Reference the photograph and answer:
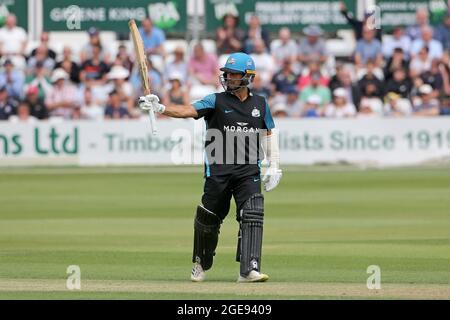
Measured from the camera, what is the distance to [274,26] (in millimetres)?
27016

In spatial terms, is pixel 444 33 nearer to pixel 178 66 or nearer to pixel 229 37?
pixel 229 37

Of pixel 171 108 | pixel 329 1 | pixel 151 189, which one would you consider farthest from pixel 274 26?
pixel 171 108

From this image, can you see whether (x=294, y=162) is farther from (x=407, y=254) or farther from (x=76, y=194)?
(x=407, y=254)

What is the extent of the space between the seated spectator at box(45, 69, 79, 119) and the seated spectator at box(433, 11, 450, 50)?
7.57 meters

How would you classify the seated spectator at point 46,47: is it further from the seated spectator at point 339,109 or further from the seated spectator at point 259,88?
the seated spectator at point 339,109

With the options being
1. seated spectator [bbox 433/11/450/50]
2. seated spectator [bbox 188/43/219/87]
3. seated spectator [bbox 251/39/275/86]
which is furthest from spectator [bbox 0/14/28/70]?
seated spectator [bbox 433/11/450/50]

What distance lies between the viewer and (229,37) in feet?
84.7

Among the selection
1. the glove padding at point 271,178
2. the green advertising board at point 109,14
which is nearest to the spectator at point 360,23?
the green advertising board at point 109,14

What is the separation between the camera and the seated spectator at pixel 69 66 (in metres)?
25.2

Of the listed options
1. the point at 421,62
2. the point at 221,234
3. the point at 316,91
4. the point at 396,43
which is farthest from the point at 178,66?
the point at 221,234

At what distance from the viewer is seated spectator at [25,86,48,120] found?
79.2 feet

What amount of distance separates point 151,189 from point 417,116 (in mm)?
6313

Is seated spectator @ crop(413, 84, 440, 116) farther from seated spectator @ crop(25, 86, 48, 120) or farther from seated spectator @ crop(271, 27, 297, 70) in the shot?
seated spectator @ crop(25, 86, 48, 120)

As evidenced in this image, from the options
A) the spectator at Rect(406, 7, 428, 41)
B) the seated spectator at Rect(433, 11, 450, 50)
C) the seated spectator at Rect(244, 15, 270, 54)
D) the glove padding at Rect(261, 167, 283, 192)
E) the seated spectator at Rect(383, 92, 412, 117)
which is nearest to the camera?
the glove padding at Rect(261, 167, 283, 192)
